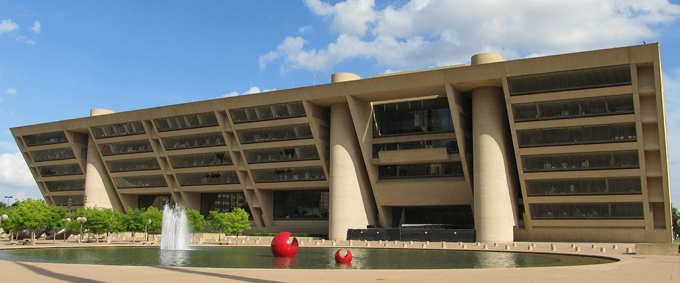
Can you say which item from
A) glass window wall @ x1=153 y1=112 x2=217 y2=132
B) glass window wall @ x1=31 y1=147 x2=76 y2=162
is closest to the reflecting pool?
glass window wall @ x1=153 y1=112 x2=217 y2=132

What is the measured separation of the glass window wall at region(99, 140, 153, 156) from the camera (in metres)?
74.9

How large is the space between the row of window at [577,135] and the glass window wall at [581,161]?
125 cm

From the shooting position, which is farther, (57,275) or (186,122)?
(186,122)

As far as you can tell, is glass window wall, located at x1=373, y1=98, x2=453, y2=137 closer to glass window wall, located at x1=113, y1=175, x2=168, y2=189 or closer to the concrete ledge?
the concrete ledge

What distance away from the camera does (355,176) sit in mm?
Result: 61656

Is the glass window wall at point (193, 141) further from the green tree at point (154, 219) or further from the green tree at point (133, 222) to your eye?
the green tree at point (133, 222)

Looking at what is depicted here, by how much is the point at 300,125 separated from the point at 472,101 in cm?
1897

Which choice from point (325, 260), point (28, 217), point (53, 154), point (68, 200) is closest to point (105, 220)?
point (28, 217)

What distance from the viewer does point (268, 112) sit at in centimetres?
6431

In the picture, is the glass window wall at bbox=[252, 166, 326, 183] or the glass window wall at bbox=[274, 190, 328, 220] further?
the glass window wall at bbox=[274, 190, 328, 220]

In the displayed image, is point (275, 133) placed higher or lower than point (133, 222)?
higher

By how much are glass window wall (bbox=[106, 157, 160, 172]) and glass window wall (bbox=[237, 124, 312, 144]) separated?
16.0m

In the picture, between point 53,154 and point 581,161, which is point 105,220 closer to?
point 53,154

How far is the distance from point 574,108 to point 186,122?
144 ft
